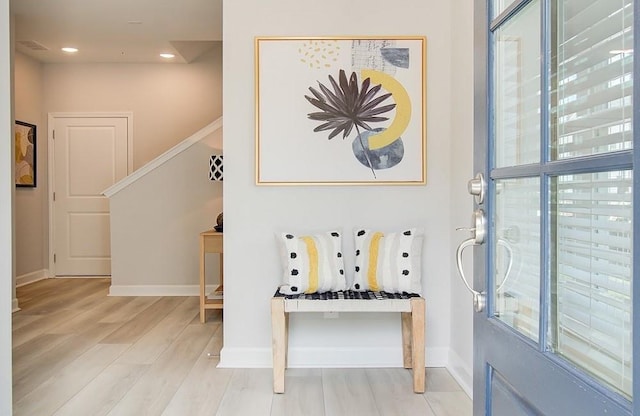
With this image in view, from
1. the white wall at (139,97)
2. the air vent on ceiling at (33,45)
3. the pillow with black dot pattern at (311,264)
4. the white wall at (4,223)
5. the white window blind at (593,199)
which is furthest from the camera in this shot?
the white wall at (139,97)

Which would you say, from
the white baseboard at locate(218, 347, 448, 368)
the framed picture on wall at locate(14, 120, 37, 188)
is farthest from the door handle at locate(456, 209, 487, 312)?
the framed picture on wall at locate(14, 120, 37, 188)

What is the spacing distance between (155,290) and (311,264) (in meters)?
2.92

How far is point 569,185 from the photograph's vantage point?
2.89 feet

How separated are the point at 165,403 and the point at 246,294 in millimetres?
789

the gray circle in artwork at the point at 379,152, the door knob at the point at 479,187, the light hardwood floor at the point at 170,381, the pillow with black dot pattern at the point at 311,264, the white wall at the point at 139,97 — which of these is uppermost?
the white wall at the point at 139,97

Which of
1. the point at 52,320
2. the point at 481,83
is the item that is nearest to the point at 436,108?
the point at 481,83

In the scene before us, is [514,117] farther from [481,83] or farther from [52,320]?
[52,320]

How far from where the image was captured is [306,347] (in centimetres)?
303

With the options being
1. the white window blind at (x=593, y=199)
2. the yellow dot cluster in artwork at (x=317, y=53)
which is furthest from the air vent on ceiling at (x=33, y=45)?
the white window blind at (x=593, y=199)

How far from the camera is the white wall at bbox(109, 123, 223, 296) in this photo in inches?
202

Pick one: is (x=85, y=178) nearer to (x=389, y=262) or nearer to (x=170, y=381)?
(x=170, y=381)

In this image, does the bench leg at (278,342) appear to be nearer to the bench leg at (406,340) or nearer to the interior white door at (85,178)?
the bench leg at (406,340)

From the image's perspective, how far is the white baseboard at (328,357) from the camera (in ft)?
9.87

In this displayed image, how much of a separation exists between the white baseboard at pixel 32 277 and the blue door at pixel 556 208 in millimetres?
5883
